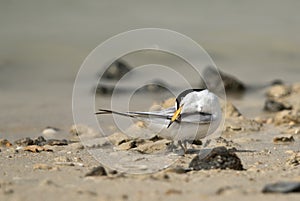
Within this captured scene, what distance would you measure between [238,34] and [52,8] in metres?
4.07

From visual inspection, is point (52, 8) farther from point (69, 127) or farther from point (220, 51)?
point (69, 127)

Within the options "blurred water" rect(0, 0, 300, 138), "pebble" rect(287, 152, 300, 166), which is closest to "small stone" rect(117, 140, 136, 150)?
"pebble" rect(287, 152, 300, 166)

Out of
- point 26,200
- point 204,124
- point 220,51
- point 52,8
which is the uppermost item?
point 52,8

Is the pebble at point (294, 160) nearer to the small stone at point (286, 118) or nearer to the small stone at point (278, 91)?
the small stone at point (286, 118)

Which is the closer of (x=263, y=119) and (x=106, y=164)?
(x=106, y=164)

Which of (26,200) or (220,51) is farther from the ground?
(220,51)

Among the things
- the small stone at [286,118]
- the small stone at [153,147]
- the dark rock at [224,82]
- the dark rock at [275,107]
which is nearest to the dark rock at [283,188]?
the small stone at [153,147]

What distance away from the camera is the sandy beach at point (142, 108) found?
310cm

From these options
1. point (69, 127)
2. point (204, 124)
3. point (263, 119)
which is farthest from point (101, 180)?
point (263, 119)

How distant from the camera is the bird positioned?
4215 millimetres

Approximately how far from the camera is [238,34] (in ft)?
41.0

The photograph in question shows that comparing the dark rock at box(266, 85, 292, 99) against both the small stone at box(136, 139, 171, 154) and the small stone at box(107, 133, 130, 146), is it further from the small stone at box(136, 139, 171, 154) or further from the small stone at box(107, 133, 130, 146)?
the small stone at box(136, 139, 171, 154)

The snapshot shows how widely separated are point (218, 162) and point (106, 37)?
325 inches

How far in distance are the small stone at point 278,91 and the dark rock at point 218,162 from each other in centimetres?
485
